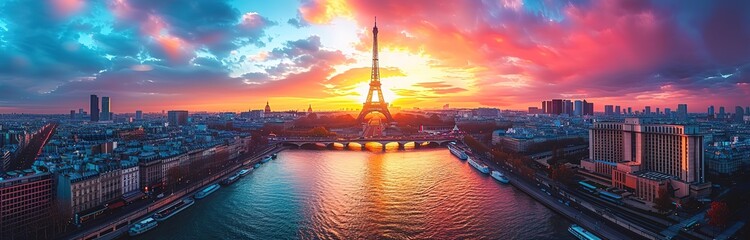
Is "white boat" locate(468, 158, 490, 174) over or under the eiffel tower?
under

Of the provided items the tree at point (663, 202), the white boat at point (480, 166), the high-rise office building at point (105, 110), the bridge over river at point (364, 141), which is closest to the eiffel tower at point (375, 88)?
the bridge over river at point (364, 141)

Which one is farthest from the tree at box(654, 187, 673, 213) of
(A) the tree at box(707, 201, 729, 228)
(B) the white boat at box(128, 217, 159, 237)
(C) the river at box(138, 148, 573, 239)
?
(B) the white boat at box(128, 217, 159, 237)

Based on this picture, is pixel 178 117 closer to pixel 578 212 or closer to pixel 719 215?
pixel 578 212

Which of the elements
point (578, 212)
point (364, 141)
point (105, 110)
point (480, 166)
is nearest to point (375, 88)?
point (364, 141)

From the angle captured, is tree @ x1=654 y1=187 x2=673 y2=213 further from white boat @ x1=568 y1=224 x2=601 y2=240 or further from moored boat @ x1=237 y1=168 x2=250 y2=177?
moored boat @ x1=237 y1=168 x2=250 y2=177

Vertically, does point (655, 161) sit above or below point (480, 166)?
above

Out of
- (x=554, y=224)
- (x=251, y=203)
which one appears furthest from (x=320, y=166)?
(x=554, y=224)

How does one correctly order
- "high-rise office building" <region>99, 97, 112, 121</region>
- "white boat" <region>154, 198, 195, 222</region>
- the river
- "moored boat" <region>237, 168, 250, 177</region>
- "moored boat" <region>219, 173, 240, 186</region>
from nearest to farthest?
1. the river
2. "white boat" <region>154, 198, 195, 222</region>
3. "moored boat" <region>219, 173, 240, 186</region>
4. "moored boat" <region>237, 168, 250, 177</region>
5. "high-rise office building" <region>99, 97, 112, 121</region>

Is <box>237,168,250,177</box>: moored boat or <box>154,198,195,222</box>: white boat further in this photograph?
<box>237,168,250,177</box>: moored boat
